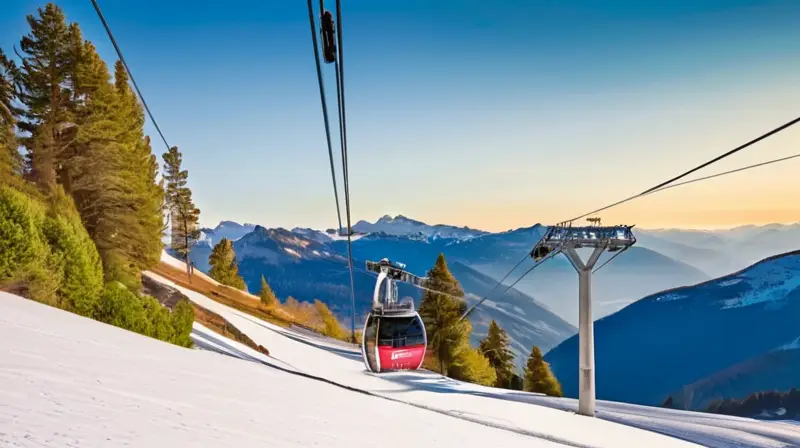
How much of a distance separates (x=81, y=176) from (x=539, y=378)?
40475 millimetres

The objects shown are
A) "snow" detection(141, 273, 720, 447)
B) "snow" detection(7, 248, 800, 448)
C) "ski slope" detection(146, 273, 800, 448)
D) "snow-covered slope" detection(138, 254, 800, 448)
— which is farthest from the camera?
"snow-covered slope" detection(138, 254, 800, 448)

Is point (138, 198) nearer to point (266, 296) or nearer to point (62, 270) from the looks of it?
point (62, 270)

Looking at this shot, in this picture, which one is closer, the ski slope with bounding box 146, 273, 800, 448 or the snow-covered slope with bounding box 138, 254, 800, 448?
the ski slope with bounding box 146, 273, 800, 448

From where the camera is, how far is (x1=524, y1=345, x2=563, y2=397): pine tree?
45.1 m

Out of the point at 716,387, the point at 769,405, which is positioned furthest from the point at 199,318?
the point at 716,387

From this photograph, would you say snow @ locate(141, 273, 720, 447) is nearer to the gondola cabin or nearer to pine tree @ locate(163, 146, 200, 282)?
the gondola cabin

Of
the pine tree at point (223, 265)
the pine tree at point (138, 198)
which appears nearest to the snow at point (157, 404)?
the pine tree at point (138, 198)

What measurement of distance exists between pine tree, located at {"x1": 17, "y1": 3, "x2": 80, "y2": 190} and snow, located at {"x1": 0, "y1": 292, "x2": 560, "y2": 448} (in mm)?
15435

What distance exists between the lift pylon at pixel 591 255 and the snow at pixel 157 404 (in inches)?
290

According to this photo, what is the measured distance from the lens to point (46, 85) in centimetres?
2800

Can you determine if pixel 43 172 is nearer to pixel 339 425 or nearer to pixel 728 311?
pixel 339 425

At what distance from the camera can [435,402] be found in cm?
2028

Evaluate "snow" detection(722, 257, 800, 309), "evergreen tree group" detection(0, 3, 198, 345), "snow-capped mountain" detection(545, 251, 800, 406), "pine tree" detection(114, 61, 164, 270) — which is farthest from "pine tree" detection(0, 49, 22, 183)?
"snow" detection(722, 257, 800, 309)

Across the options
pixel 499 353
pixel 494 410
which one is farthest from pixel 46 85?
pixel 499 353
